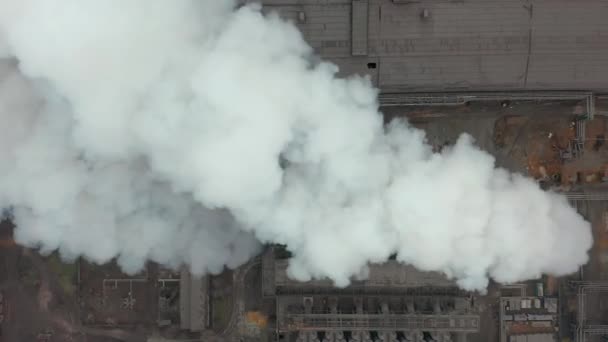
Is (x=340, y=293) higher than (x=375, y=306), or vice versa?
(x=340, y=293)

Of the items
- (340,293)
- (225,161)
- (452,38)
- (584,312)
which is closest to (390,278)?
(340,293)

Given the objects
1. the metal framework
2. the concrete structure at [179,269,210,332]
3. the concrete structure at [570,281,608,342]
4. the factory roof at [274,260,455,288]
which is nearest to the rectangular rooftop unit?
the factory roof at [274,260,455,288]

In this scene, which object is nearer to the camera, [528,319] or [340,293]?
[340,293]

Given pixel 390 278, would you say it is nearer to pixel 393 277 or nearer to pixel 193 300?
pixel 393 277

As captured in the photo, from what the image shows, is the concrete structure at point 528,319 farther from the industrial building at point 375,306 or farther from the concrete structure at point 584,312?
the industrial building at point 375,306

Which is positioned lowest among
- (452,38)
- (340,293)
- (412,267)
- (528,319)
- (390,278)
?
(528,319)

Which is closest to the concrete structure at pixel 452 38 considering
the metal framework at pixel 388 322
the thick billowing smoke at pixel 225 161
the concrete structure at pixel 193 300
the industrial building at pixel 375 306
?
the thick billowing smoke at pixel 225 161

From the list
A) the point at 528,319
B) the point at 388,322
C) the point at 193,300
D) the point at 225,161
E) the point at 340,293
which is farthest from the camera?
the point at 528,319
